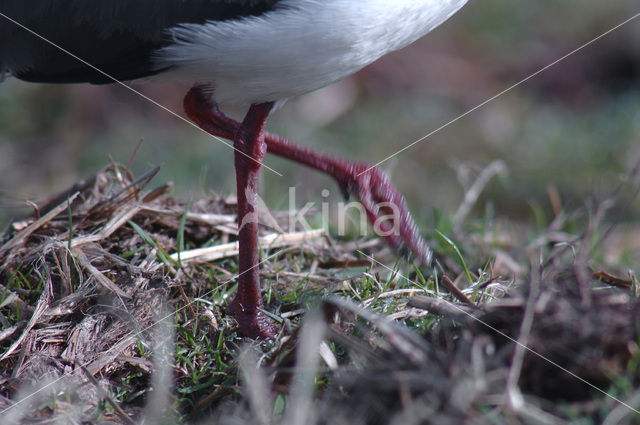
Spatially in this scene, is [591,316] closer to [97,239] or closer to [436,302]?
[436,302]

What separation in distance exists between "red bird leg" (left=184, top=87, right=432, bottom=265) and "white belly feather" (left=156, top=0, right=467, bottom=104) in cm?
48

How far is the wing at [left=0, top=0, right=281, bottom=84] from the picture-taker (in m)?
2.61

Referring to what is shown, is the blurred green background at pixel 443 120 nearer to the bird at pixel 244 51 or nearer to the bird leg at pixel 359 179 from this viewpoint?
the bird leg at pixel 359 179

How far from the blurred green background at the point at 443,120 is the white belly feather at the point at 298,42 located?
9.42 feet

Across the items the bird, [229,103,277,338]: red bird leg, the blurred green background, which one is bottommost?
the blurred green background

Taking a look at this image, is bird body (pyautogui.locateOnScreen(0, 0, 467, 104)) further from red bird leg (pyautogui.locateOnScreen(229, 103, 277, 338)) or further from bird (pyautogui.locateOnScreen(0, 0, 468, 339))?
red bird leg (pyautogui.locateOnScreen(229, 103, 277, 338))

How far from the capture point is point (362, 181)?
121 inches

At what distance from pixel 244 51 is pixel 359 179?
0.83m

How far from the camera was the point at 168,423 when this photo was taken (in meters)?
2.14

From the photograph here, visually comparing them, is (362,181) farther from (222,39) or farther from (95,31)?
(95,31)

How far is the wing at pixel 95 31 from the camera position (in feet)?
8.55

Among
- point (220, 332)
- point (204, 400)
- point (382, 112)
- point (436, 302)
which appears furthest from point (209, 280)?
point (382, 112)

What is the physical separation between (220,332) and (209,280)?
1.21 feet

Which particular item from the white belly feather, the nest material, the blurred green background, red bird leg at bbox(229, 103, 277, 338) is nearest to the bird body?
the white belly feather
